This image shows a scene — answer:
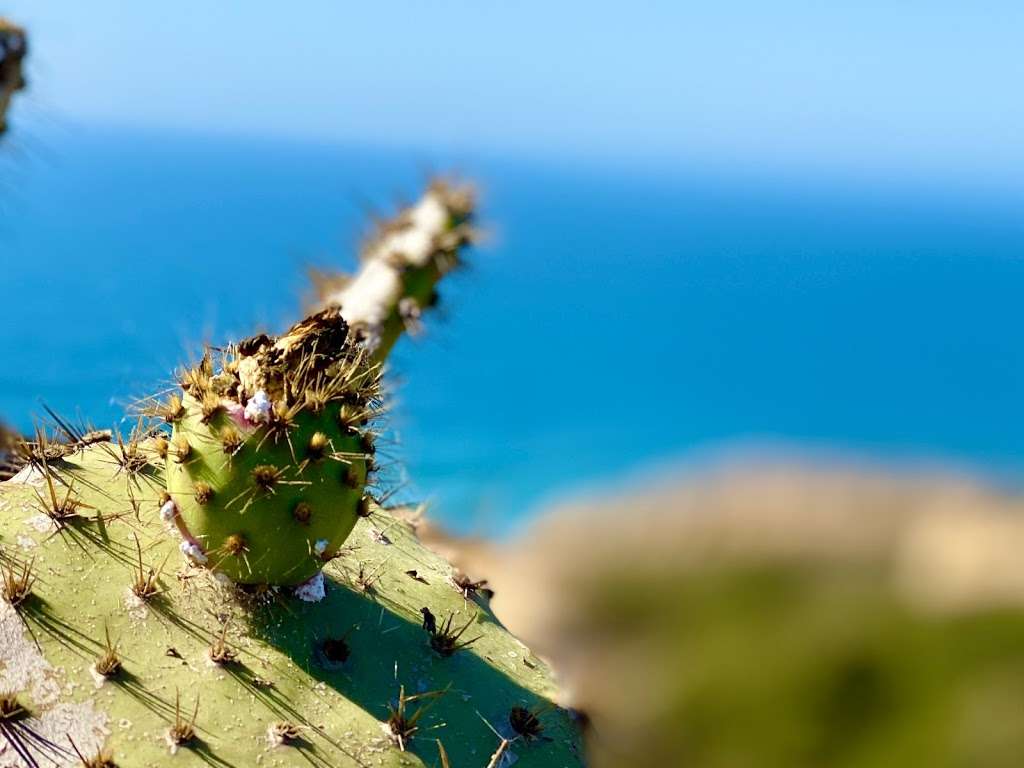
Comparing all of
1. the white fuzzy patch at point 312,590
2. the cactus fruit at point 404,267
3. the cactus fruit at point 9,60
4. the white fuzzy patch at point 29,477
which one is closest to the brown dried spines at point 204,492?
the white fuzzy patch at point 312,590

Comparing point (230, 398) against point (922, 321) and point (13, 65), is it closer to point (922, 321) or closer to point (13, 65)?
point (13, 65)

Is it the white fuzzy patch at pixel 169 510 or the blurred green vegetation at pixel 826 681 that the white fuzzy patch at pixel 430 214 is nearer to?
the white fuzzy patch at pixel 169 510

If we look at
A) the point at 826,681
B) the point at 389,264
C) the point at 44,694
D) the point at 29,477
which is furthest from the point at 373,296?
the point at 826,681

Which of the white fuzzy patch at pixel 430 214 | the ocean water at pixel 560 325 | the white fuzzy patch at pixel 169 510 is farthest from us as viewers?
the ocean water at pixel 560 325

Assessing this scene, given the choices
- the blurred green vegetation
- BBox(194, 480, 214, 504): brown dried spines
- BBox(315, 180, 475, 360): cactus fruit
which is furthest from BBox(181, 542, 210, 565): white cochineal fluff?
the blurred green vegetation

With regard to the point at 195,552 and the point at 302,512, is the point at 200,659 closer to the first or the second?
the point at 195,552
